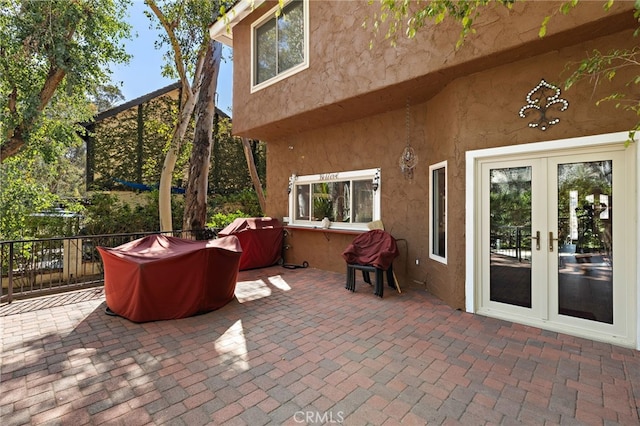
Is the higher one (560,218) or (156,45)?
(156,45)

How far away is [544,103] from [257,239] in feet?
19.8

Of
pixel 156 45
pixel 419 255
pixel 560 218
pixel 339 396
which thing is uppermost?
pixel 156 45

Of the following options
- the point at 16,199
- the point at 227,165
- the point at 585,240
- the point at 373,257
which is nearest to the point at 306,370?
the point at 373,257

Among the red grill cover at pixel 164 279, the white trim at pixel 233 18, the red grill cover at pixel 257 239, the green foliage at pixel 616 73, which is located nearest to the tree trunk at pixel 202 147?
the white trim at pixel 233 18

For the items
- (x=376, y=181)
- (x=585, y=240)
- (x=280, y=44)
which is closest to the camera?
(x=585, y=240)

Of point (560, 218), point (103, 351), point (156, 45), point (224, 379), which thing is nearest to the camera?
point (224, 379)

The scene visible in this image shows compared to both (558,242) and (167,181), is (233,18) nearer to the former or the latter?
(167,181)

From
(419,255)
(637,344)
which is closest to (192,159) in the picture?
(419,255)

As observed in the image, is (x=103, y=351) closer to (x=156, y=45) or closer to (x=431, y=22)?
(x=431, y=22)

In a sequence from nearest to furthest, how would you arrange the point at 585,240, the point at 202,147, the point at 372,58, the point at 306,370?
1. the point at 306,370
2. the point at 585,240
3. the point at 372,58
4. the point at 202,147

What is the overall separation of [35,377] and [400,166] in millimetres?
5735

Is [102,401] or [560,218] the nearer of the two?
[102,401]

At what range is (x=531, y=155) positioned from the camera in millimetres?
3930

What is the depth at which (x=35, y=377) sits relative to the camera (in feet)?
8.91
